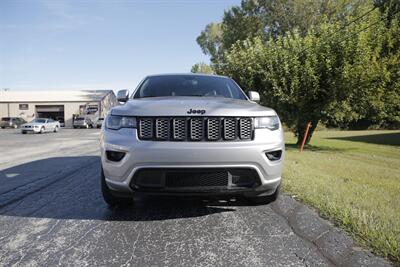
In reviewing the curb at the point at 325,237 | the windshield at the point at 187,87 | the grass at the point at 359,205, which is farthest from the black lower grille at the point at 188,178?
the windshield at the point at 187,87

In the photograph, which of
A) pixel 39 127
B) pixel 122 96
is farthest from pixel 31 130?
pixel 122 96

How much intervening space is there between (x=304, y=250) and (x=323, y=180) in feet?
10.7

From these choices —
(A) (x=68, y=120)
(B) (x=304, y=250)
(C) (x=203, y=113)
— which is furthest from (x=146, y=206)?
(A) (x=68, y=120)

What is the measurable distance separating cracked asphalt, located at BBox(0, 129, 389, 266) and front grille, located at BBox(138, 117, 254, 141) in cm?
68

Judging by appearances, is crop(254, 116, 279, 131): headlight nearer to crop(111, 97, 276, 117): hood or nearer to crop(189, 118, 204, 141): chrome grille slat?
crop(111, 97, 276, 117): hood

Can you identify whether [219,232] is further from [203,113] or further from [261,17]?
[261,17]

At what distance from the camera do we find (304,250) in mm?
3037

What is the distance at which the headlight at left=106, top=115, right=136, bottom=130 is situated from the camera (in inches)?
142

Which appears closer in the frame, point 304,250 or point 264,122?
point 304,250

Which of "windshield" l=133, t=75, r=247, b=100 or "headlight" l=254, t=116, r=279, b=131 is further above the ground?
"windshield" l=133, t=75, r=247, b=100

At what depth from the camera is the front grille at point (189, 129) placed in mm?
3539

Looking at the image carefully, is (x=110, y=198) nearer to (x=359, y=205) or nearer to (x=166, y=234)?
(x=166, y=234)

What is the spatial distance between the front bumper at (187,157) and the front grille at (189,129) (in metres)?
0.08

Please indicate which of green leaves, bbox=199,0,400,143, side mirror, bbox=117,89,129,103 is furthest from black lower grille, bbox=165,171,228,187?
green leaves, bbox=199,0,400,143
